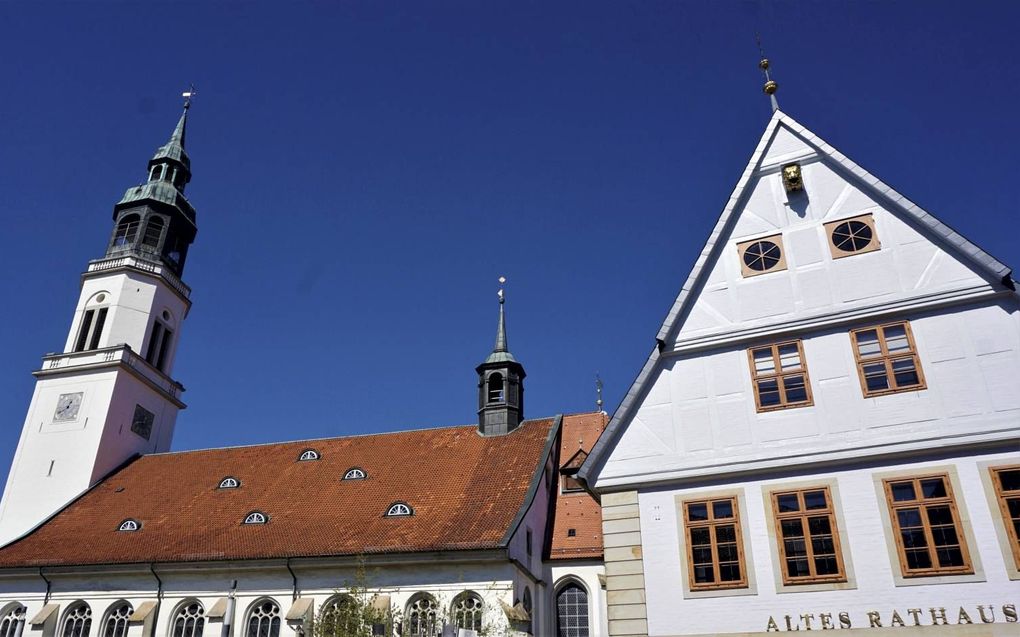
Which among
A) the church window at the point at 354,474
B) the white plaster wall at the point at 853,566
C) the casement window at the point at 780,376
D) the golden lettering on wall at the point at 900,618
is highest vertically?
the church window at the point at 354,474

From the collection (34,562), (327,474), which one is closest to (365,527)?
(327,474)

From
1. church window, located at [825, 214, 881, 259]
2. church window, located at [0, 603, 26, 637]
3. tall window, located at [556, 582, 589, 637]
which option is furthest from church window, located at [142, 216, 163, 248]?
church window, located at [825, 214, 881, 259]

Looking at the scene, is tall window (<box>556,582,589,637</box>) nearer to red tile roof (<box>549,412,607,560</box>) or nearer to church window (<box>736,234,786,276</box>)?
red tile roof (<box>549,412,607,560</box>)

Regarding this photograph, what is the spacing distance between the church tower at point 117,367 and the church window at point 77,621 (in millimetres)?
7550

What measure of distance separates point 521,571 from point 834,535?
12.9 meters

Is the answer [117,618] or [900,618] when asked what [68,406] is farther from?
[900,618]

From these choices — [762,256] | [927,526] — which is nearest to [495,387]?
[762,256]

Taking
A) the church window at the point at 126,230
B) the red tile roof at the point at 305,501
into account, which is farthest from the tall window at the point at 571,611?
the church window at the point at 126,230

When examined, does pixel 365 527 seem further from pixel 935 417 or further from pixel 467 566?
pixel 935 417

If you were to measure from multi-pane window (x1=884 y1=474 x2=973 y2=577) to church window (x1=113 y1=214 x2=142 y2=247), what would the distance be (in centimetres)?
3998

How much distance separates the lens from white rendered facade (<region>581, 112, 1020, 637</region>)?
13156mm

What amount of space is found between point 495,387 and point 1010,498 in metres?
23.3

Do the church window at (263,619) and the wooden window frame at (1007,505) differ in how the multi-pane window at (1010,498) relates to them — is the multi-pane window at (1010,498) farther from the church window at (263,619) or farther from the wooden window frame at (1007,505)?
the church window at (263,619)

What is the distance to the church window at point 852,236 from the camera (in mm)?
15812
